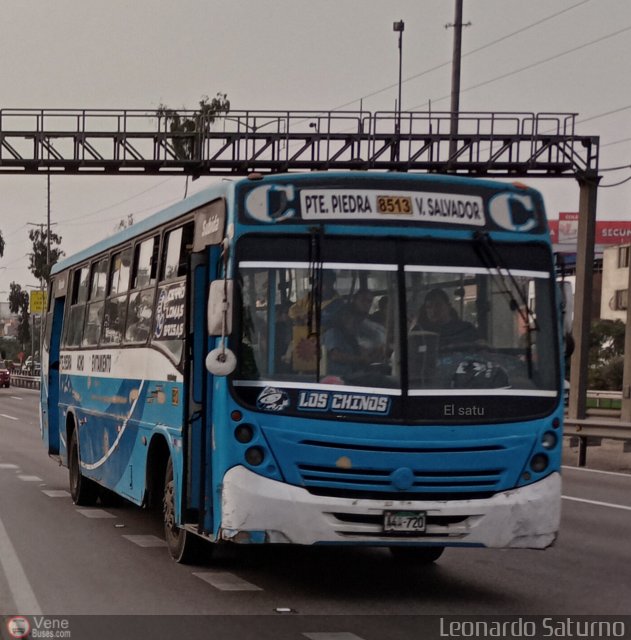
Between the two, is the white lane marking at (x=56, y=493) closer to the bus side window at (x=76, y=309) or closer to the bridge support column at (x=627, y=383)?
the bus side window at (x=76, y=309)

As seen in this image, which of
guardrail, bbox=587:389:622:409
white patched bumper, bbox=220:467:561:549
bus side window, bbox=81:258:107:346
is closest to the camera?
white patched bumper, bbox=220:467:561:549

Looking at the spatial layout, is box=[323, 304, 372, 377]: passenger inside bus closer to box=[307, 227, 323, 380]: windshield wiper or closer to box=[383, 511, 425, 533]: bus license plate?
box=[307, 227, 323, 380]: windshield wiper

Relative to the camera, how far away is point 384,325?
30.6ft

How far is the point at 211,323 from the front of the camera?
927 centimetres

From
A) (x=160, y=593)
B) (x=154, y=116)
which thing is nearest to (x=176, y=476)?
(x=160, y=593)

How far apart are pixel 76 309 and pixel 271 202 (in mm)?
7657

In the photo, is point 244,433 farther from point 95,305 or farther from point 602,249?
point 602,249

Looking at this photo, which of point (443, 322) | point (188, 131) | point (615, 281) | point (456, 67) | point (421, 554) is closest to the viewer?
point (443, 322)

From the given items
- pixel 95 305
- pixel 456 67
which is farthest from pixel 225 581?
pixel 456 67

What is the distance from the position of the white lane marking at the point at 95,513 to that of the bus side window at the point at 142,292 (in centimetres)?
230

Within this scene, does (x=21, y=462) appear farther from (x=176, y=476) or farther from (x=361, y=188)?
(x=361, y=188)

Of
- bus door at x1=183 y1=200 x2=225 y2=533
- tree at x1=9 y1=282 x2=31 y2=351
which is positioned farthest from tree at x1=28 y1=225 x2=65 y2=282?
bus door at x1=183 y1=200 x2=225 y2=533

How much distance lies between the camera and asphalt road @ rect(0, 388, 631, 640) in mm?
8547

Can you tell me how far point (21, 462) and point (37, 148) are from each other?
938 inches
